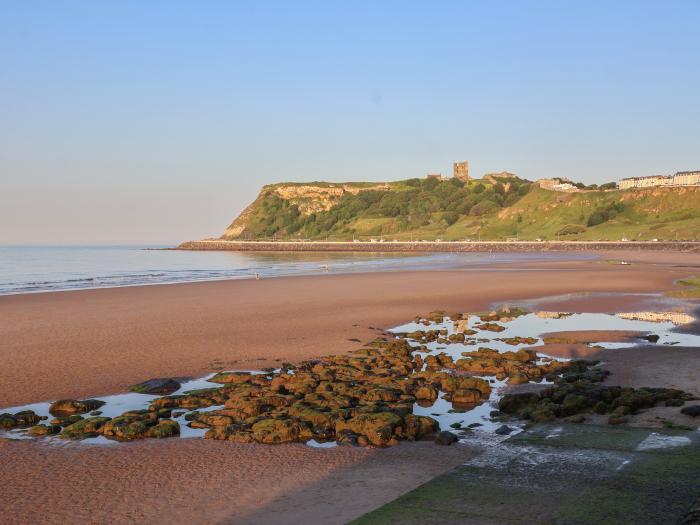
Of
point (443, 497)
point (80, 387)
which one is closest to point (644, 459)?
point (443, 497)

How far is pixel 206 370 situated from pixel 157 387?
228 centimetres

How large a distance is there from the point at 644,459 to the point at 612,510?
203 centimetres

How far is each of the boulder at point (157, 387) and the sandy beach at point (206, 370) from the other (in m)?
0.43

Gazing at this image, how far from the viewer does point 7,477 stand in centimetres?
913

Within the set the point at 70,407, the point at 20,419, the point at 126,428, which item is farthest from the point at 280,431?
the point at 20,419

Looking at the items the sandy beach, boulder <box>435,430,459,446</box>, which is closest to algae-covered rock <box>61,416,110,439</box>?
the sandy beach

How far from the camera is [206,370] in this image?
16.6 m

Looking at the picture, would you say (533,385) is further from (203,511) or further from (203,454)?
(203,511)

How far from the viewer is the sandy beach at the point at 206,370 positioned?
8.27 metres

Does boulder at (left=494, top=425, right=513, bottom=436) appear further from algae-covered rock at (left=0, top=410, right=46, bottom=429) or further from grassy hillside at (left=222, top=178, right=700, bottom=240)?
grassy hillside at (left=222, top=178, right=700, bottom=240)

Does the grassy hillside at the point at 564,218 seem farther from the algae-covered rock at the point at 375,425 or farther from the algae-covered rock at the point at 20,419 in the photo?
the algae-covered rock at the point at 20,419

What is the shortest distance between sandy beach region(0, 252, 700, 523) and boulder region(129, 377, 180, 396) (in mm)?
431

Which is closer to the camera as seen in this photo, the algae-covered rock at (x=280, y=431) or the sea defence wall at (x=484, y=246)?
the algae-covered rock at (x=280, y=431)

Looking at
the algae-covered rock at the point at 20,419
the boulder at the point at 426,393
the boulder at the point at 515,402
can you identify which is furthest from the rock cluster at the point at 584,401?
the algae-covered rock at the point at 20,419
